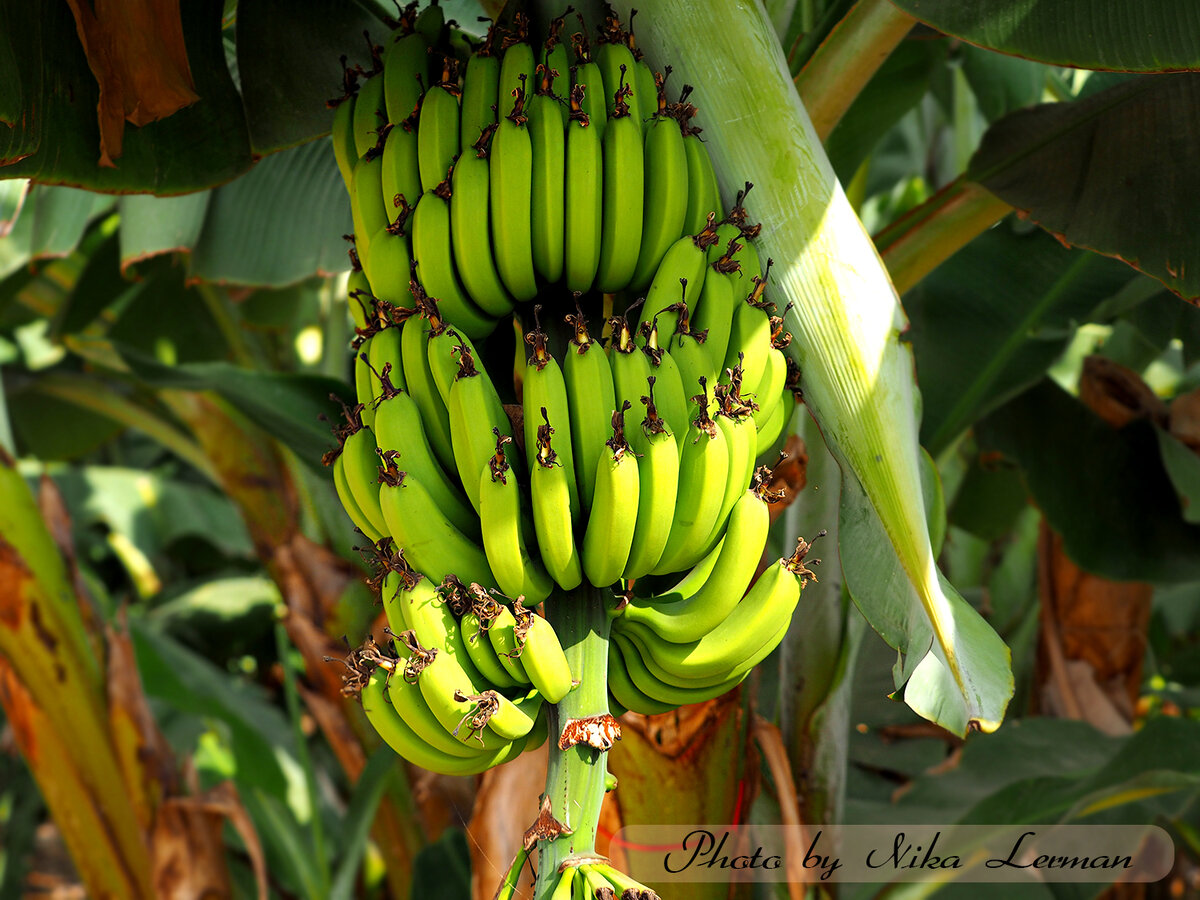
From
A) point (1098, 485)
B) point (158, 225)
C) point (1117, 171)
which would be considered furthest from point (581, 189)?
point (1098, 485)

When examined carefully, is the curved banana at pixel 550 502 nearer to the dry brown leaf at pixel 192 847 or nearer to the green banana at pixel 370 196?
the green banana at pixel 370 196

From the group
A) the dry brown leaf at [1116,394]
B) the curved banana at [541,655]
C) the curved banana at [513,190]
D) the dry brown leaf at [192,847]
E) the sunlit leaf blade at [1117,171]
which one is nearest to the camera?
the curved banana at [541,655]

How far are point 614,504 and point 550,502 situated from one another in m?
0.05

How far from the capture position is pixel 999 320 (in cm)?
159

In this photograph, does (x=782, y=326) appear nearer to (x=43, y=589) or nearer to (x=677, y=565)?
(x=677, y=565)

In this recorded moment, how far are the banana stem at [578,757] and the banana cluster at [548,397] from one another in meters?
0.02

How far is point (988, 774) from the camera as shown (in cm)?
159

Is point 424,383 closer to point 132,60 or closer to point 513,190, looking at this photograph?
point 513,190

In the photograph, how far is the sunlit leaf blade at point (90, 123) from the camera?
96 cm

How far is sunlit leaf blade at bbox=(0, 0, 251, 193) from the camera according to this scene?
3.15ft

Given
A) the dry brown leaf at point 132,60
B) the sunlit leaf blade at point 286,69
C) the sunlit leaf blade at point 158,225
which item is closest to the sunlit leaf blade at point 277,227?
the sunlit leaf blade at point 158,225

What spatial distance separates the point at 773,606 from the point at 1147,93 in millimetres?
946

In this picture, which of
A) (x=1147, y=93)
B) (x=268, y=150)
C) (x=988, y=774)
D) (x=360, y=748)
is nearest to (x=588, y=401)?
(x=268, y=150)

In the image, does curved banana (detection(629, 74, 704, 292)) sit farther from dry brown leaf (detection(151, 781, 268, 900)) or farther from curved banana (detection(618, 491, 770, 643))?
dry brown leaf (detection(151, 781, 268, 900))
